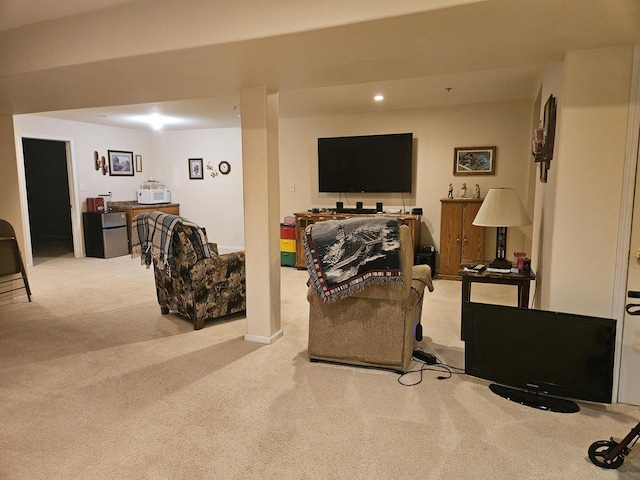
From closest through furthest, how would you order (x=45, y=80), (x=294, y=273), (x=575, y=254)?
1. (x=575, y=254)
2. (x=45, y=80)
3. (x=294, y=273)

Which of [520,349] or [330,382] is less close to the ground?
[520,349]

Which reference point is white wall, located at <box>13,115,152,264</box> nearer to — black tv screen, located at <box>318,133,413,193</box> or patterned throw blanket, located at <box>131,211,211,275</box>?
patterned throw blanket, located at <box>131,211,211,275</box>

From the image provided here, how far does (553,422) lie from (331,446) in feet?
4.12

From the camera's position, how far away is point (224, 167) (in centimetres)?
804

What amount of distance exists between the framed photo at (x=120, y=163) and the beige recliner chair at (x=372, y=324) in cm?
639

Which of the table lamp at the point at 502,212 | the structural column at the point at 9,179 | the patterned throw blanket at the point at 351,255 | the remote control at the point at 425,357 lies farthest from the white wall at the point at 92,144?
the table lamp at the point at 502,212

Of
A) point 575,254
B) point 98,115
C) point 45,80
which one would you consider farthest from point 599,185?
point 98,115

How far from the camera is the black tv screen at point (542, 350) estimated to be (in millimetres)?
2336

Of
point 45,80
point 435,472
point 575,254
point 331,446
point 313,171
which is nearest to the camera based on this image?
point 435,472

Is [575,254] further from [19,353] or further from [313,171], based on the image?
[313,171]

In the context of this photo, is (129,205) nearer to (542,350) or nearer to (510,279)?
(510,279)

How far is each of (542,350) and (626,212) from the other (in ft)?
Answer: 3.02

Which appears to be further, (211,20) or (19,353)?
(19,353)

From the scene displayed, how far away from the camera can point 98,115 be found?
6.46 m
